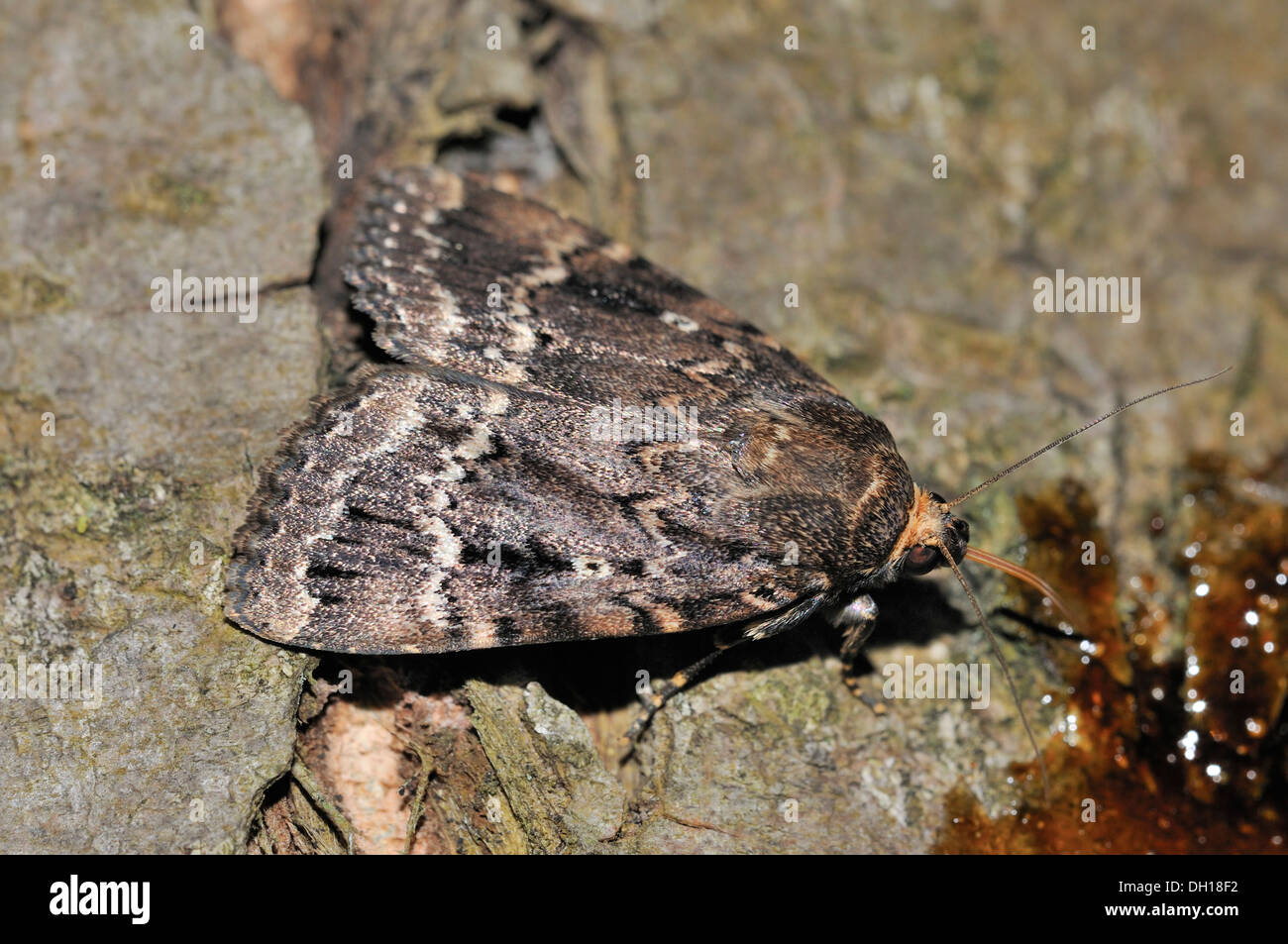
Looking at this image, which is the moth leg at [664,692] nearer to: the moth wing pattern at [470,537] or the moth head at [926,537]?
the moth wing pattern at [470,537]

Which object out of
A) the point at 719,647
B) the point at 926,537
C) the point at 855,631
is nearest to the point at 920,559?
the point at 926,537

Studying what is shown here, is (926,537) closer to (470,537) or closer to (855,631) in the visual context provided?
(855,631)

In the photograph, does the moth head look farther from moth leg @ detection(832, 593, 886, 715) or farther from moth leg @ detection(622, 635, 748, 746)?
moth leg @ detection(622, 635, 748, 746)

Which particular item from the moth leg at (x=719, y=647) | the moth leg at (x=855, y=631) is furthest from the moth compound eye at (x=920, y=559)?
the moth leg at (x=719, y=647)

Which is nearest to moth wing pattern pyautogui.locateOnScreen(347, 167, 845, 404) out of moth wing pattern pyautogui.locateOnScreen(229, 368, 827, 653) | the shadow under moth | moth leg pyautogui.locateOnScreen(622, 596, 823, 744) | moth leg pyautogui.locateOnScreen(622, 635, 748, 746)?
the shadow under moth

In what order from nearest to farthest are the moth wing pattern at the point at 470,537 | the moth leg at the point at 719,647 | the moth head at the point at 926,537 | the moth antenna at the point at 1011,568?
1. the moth wing pattern at the point at 470,537
2. the moth leg at the point at 719,647
3. the moth head at the point at 926,537
4. the moth antenna at the point at 1011,568

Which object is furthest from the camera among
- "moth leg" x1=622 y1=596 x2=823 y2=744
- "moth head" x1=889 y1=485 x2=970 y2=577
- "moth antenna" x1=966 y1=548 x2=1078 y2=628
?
"moth antenna" x1=966 y1=548 x2=1078 y2=628

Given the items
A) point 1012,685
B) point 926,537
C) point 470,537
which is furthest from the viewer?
point 926,537

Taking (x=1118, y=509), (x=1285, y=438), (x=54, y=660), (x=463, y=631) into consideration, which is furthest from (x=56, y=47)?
(x=1285, y=438)
